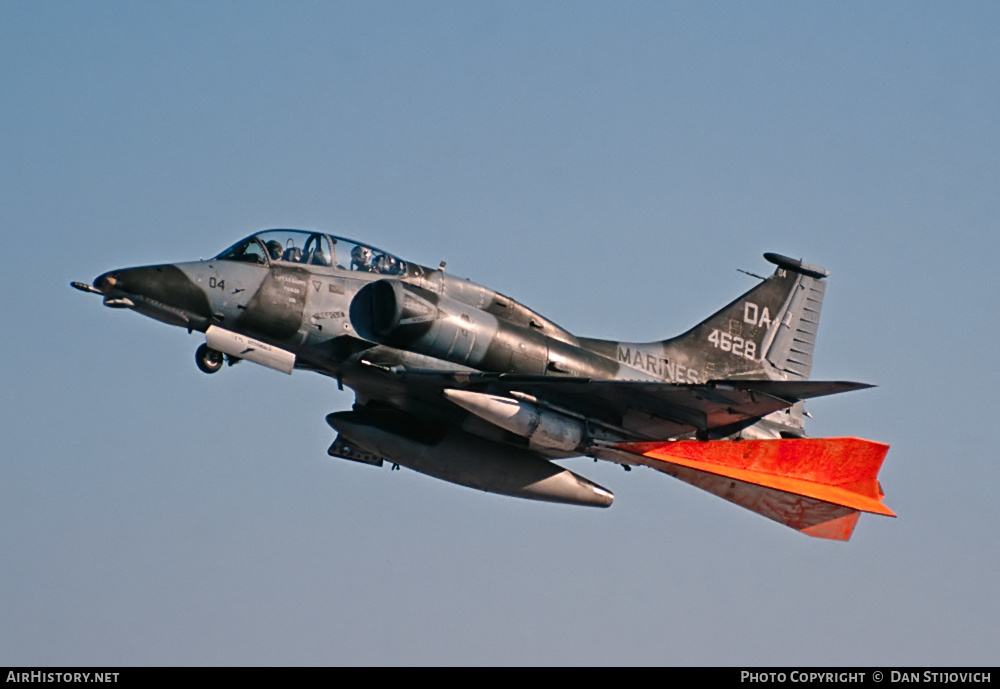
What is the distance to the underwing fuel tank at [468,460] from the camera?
23.7 meters

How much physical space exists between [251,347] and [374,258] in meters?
2.45

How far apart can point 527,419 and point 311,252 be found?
4246mm

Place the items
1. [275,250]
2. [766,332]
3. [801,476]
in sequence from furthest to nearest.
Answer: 1. [766,332]
2. [801,476]
3. [275,250]

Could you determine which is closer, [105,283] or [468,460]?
[105,283]

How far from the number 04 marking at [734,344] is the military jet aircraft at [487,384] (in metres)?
0.37

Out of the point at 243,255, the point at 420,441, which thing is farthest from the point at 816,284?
the point at 243,255

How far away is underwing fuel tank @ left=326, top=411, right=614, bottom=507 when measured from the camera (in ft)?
77.8

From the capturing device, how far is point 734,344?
86.7 ft

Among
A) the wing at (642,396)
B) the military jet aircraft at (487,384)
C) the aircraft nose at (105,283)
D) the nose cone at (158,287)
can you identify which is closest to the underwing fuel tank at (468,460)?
the military jet aircraft at (487,384)

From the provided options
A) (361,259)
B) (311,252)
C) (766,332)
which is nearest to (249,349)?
(311,252)

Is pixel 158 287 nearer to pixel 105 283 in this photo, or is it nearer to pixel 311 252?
pixel 105 283

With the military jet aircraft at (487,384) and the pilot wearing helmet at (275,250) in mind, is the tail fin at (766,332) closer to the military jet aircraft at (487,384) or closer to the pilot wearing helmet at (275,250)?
the military jet aircraft at (487,384)
